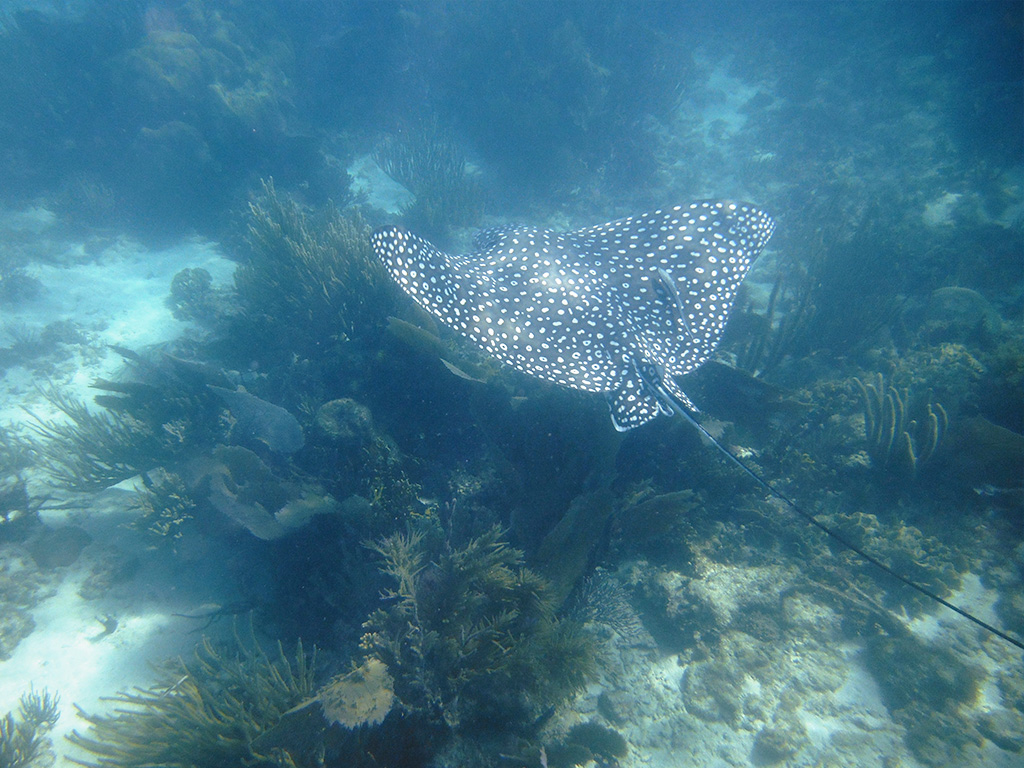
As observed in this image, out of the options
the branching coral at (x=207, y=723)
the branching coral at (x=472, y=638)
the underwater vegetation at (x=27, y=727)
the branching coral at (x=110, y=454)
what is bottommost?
the underwater vegetation at (x=27, y=727)

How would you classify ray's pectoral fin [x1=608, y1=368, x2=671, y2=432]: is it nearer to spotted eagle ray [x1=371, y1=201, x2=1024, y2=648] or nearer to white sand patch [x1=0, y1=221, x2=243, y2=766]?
spotted eagle ray [x1=371, y1=201, x2=1024, y2=648]

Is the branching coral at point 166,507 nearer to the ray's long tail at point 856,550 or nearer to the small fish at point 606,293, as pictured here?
A: the small fish at point 606,293

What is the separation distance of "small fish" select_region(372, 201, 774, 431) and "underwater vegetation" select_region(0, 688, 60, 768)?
550 centimetres

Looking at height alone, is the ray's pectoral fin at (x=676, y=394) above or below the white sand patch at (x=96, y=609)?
above

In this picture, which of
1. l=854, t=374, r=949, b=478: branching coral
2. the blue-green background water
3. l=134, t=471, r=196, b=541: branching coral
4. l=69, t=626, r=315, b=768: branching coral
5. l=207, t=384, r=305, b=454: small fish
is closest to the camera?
l=69, t=626, r=315, b=768: branching coral

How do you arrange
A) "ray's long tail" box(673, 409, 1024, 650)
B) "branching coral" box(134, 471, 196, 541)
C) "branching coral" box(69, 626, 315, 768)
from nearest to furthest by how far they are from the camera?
"ray's long tail" box(673, 409, 1024, 650) → "branching coral" box(69, 626, 315, 768) → "branching coral" box(134, 471, 196, 541)

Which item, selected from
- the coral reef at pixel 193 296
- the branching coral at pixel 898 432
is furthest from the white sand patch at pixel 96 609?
the branching coral at pixel 898 432

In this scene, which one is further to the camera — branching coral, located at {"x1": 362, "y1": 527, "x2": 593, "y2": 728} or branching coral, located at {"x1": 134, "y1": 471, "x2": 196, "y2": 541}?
branching coral, located at {"x1": 134, "y1": 471, "x2": 196, "y2": 541}

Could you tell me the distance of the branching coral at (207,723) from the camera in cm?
301

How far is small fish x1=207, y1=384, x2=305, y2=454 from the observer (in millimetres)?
4934

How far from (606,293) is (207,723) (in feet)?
18.1

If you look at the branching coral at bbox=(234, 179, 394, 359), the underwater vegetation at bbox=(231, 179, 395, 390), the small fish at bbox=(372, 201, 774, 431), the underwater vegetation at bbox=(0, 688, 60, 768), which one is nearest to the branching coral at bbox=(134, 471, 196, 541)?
the underwater vegetation at bbox=(0, 688, 60, 768)

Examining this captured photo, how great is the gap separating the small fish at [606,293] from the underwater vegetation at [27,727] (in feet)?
18.1

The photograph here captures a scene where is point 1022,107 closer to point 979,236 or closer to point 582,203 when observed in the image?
point 979,236
